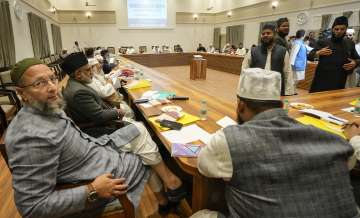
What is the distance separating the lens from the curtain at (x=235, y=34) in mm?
12630

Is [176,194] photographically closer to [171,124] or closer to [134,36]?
[171,124]

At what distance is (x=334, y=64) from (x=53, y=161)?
3186 mm

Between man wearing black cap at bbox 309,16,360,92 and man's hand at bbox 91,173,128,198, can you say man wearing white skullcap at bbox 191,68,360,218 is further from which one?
man wearing black cap at bbox 309,16,360,92

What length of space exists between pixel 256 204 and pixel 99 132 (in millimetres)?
1546

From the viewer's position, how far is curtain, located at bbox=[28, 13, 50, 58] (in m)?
7.18

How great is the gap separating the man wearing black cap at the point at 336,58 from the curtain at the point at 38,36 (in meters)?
7.71

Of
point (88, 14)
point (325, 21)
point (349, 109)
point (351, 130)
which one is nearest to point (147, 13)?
point (88, 14)

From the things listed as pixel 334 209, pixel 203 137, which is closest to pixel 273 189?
pixel 334 209

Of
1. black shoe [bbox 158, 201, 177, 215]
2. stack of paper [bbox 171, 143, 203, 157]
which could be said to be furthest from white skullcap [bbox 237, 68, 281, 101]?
black shoe [bbox 158, 201, 177, 215]

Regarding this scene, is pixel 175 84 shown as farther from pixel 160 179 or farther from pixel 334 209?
pixel 334 209

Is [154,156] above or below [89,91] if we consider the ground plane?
below

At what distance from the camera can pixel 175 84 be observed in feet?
9.90

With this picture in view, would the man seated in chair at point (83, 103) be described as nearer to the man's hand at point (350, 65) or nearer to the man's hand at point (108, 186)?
the man's hand at point (108, 186)

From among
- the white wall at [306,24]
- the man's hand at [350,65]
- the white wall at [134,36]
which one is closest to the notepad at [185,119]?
the man's hand at [350,65]
